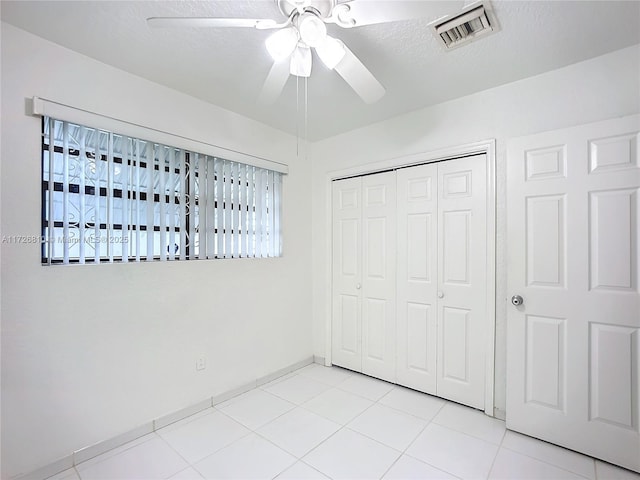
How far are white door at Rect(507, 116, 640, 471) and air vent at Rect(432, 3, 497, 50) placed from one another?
32.7 inches

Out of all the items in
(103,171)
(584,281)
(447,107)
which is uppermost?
(447,107)

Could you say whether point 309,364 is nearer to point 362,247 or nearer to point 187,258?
point 362,247

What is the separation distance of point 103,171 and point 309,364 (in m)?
2.68

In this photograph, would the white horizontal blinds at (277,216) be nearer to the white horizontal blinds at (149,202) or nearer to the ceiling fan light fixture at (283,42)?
the white horizontal blinds at (149,202)

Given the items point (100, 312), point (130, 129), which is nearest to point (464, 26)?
point (130, 129)

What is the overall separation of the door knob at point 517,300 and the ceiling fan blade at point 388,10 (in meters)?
1.86

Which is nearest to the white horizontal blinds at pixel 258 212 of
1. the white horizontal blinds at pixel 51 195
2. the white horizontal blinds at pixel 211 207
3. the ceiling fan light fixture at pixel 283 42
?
the white horizontal blinds at pixel 211 207

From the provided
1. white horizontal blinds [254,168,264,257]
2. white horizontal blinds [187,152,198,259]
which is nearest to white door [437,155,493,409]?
white horizontal blinds [254,168,264,257]

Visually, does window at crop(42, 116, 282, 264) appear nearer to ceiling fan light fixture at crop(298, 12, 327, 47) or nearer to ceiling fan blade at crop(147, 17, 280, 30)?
ceiling fan blade at crop(147, 17, 280, 30)

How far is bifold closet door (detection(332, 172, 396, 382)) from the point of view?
9.75 feet

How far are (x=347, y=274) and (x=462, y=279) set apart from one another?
1.17 meters

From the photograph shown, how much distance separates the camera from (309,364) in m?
3.46

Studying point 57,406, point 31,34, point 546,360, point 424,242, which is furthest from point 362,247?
point 31,34

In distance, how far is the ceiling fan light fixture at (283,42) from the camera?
137cm
